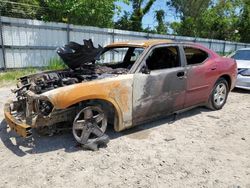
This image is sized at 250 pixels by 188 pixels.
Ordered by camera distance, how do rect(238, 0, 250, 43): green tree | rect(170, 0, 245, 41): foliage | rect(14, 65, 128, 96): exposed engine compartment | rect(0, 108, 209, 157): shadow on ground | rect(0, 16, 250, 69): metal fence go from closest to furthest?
rect(0, 108, 209, 157): shadow on ground, rect(14, 65, 128, 96): exposed engine compartment, rect(0, 16, 250, 69): metal fence, rect(170, 0, 245, 41): foliage, rect(238, 0, 250, 43): green tree

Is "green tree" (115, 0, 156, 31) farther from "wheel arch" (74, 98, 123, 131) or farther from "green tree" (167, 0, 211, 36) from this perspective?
"wheel arch" (74, 98, 123, 131)

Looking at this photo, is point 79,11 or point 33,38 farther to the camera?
point 79,11

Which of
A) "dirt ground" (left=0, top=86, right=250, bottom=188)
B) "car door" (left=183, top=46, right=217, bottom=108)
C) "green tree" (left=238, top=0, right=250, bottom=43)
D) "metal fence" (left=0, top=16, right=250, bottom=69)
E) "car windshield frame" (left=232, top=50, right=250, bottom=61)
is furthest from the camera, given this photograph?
"green tree" (left=238, top=0, right=250, bottom=43)

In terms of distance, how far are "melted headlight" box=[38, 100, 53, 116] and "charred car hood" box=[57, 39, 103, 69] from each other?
1033 mm

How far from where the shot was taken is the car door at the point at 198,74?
5.47 meters

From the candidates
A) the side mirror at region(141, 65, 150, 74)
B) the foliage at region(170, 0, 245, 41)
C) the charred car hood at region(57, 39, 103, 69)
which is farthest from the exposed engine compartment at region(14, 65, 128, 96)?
the foliage at region(170, 0, 245, 41)

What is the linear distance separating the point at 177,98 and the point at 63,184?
9.24 ft

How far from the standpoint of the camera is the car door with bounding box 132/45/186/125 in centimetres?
462

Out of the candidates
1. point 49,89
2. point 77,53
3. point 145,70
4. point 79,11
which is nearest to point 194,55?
point 145,70

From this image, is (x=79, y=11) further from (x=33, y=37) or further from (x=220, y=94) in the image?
(x=220, y=94)

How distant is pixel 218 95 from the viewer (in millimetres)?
6484

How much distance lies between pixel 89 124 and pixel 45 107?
712 mm

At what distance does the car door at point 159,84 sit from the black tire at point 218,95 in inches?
48.3

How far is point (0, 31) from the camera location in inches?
381
